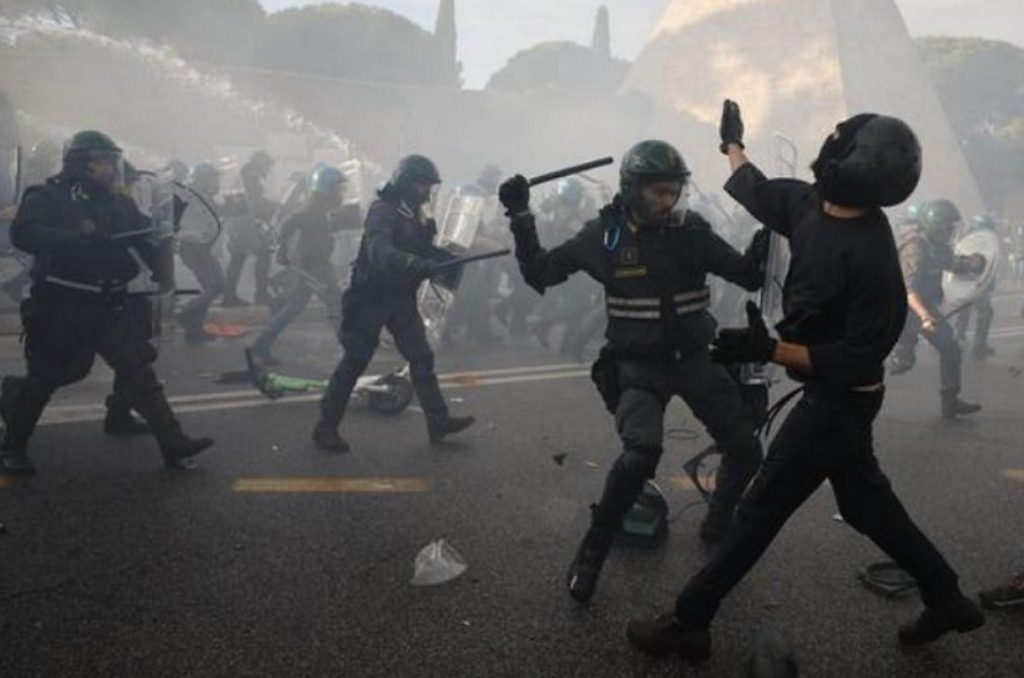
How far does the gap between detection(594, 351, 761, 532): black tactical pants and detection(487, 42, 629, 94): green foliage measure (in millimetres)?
52208

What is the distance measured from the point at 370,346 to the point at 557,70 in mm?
52367

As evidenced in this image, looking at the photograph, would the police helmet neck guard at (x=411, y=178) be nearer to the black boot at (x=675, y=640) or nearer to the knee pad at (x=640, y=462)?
the knee pad at (x=640, y=462)

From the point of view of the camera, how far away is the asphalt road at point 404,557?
2.92 meters

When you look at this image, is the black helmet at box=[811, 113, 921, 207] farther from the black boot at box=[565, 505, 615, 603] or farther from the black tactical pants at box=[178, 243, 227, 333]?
the black tactical pants at box=[178, 243, 227, 333]

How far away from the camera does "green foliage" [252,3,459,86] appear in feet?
131

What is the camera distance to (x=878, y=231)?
2656mm

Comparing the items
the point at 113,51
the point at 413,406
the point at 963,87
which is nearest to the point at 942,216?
the point at 413,406

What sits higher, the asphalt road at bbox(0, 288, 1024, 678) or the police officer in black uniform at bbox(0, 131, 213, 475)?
the police officer in black uniform at bbox(0, 131, 213, 475)

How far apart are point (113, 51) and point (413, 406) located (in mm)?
23493

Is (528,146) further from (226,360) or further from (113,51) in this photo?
(226,360)

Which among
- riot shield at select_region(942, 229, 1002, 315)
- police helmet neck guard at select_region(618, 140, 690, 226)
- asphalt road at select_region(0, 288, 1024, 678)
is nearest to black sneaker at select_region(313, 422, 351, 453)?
asphalt road at select_region(0, 288, 1024, 678)

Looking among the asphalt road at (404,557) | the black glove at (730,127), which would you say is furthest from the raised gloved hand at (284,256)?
the black glove at (730,127)

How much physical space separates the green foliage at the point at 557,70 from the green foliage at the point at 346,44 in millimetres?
10777

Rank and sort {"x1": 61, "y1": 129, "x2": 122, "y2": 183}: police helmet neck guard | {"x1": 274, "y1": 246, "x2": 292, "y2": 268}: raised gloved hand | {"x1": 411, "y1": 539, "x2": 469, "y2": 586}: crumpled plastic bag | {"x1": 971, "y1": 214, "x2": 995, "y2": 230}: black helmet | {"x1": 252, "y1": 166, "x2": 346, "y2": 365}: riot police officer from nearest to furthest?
{"x1": 411, "y1": 539, "x2": 469, "y2": 586}: crumpled plastic bag < {"x1": 61, "y1": 129, "x2": 122, "y2": 183}: police helmet neck guard < {"x1": 252, "y1": 166, "x2": 346, "y2": 365}: riot police officer < {"x1": 274, "y1": 246, "x2": 292, "y2": 268}: raised gloved hand < {"x1": 971, "y1": 214, "x2": 995, "y2": 230}: black helmet
